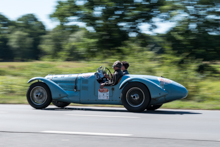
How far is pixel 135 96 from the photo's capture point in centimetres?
905

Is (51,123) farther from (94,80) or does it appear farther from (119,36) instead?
(119,36)

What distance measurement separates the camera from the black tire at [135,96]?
896 centimetres

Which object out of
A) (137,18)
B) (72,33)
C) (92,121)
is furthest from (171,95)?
(72,33)

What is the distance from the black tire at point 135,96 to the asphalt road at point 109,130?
569mm

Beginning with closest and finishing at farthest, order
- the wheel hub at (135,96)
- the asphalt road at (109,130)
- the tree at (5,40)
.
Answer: the asphalt road at (109,130)
the wheel hub at (135,96)
the tree at (5,40)

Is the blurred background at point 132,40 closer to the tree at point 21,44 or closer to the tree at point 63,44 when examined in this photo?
the tree at point 63,44

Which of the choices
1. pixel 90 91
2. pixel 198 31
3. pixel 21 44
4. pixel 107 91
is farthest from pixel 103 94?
pixel 21 44

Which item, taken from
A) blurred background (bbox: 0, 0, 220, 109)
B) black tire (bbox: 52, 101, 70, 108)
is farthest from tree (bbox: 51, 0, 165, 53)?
black tire (bbox: 52, 101, 70, 108)

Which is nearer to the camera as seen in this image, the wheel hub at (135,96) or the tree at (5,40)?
the wheel hub at (135,96)

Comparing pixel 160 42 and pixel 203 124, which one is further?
pixel 160 42

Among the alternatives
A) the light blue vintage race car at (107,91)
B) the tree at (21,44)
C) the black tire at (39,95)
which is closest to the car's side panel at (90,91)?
the light blue vintage race car at (107,91)

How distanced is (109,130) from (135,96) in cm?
291

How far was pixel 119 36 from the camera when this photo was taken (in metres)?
18.3

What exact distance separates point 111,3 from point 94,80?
890cm
